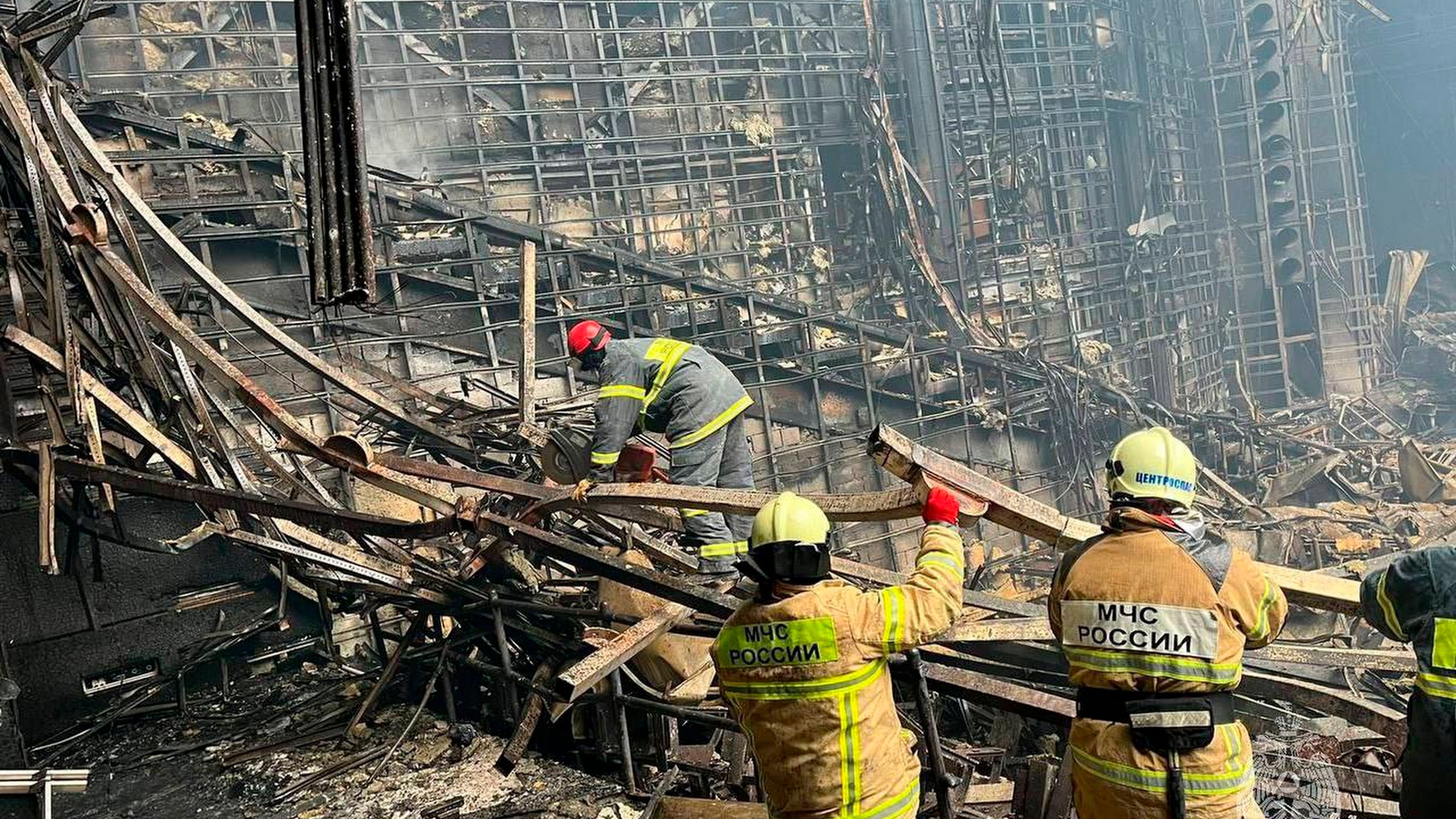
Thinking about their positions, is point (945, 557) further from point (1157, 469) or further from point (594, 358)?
point (594, 358)

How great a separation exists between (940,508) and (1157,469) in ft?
2.15

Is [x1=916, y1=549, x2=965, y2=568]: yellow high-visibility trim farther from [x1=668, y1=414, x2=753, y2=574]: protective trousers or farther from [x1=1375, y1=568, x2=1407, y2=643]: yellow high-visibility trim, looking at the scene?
[x1=668, y1=414, x2=753, y2=574]: protective trousers

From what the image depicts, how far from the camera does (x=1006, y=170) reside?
18875mm

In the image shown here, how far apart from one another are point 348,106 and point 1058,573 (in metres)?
3.20

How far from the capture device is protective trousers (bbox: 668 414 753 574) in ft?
19.5

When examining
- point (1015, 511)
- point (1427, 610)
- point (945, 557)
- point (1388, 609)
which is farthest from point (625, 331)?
point (1427, 610)

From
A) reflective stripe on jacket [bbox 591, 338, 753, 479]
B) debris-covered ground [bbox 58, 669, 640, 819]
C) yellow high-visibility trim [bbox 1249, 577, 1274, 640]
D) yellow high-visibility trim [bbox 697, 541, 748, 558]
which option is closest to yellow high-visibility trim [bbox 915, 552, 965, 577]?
yellow high-visibility trim [bbox 1249, 577, 1274, 640]

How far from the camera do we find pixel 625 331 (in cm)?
1216

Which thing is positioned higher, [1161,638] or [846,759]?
[1161,638]

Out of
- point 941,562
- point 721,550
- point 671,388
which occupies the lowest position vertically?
point 721,550

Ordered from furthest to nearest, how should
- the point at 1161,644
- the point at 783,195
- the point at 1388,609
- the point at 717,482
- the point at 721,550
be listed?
the point at 783,195
the point at 717,482
the point at 721,550
the point at 1388,609
the point at 1161,644

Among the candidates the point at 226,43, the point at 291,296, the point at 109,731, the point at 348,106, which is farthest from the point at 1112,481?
the point at 226,43

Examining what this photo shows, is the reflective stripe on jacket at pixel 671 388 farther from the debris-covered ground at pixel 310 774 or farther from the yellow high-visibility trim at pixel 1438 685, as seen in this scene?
the yellow high-visibility trim at pixel 1438 685

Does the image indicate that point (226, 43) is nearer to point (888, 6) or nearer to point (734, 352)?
point (734, 352)
